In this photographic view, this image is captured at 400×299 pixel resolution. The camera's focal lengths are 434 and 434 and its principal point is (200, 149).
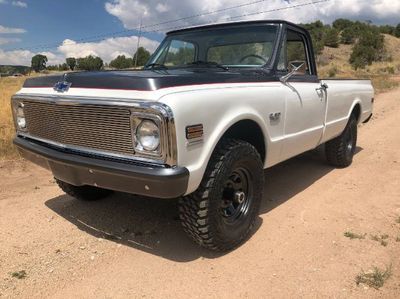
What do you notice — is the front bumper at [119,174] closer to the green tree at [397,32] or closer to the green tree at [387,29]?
the green tree at [397,32]

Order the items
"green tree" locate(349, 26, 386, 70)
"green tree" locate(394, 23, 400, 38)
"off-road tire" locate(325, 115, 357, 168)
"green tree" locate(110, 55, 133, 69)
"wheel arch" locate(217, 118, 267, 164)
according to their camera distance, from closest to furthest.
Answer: "wheel arch" locate(217, 118, 267, 164), "off-road tire" locate(325, 115, 357, 168), "green tree" locate(110, 55, 133, 69), "green tree" locate(349, 26, 386, 70), "green tree" locate(394, 23, 400, 38)

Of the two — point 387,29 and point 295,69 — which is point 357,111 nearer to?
point 295,69

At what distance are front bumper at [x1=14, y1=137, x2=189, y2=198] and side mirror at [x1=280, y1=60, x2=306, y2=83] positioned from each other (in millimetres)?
1845

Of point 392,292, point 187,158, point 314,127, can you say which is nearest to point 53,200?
point 187,158

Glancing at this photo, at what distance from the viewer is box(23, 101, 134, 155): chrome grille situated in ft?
9.93

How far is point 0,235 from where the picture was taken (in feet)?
13.0

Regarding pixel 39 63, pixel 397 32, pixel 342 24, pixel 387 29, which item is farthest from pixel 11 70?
pixel 387 29

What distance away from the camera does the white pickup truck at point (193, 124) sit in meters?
2.93

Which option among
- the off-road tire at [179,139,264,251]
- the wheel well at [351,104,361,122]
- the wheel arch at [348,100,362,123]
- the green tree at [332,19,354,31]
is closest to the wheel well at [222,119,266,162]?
the off-road tire at [179,139,264,251]

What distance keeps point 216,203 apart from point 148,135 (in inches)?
32.1

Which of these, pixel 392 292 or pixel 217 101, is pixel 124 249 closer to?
pixel 217 101

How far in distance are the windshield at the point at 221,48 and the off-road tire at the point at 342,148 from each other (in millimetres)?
2329

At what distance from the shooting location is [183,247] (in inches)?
148

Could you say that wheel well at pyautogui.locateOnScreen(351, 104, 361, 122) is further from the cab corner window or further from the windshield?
the windshield
